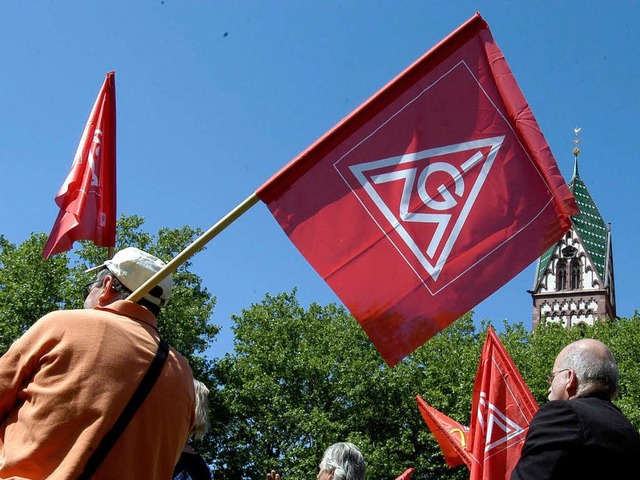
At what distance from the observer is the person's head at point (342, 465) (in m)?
5.05

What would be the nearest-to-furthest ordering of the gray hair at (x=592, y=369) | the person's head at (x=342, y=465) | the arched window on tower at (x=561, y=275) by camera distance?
the gray hair at (x=592, y=369) < the person's head at (x=342, y=465) < the arched window on tower at (x=561, y=275)

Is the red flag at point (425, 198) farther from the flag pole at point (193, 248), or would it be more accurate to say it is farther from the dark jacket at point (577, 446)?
the dark jacket at point (577, 446)

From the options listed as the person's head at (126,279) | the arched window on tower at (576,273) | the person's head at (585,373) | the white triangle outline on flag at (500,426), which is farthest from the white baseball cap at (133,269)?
the arched window on tower at (576,273)

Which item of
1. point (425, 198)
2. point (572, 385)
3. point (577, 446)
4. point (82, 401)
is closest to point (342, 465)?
point (425, 198)

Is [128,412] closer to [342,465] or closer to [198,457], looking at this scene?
[198,457]

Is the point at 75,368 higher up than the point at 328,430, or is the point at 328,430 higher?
the point at 328,430

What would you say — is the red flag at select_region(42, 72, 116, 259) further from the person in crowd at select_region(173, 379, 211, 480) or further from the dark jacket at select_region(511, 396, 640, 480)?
the dark jacket at select_region(511, 396, 640, 480)

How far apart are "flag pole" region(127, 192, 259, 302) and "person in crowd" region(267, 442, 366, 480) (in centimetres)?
177

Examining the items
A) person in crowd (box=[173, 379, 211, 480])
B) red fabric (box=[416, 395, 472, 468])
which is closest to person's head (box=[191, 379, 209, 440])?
person in crowd (box=[173, 379, 211, 480])

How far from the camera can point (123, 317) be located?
115 inches

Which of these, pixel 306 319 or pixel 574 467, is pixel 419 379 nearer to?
pixel 306 319

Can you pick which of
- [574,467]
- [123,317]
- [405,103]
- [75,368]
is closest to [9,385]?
[75,368]

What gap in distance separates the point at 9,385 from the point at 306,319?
3261 centimetres

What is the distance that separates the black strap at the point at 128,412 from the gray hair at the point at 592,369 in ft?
5.08
